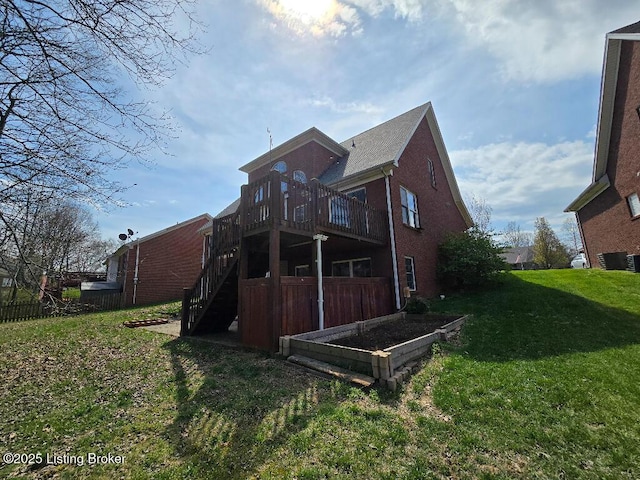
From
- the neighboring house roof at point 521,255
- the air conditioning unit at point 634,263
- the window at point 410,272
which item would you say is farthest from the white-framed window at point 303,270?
the neighboring house roof at point 521,255

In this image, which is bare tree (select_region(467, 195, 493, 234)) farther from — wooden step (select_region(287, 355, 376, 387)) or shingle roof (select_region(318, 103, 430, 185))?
wooden step (select_region(287, 355, 376, 387))

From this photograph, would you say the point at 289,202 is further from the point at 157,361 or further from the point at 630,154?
the point at 630,154

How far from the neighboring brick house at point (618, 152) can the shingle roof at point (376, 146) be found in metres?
8.16

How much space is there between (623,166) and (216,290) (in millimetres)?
18838

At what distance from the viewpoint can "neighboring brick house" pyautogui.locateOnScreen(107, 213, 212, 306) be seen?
2066 cm

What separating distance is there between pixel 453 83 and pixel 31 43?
34.9 feet

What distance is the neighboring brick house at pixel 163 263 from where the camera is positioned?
67.8 feet

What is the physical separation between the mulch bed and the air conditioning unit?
31.5 feet

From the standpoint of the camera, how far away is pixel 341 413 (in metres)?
3.85

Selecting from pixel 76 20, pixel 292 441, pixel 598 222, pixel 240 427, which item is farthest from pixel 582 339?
pixel 598 222

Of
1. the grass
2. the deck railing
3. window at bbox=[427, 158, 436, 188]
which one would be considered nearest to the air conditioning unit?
the grass

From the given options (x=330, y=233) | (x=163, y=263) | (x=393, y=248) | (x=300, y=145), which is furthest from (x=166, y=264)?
(x=393, y=248)

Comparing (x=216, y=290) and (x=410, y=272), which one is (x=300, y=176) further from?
(x=216, y=290)

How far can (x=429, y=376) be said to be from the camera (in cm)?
511
